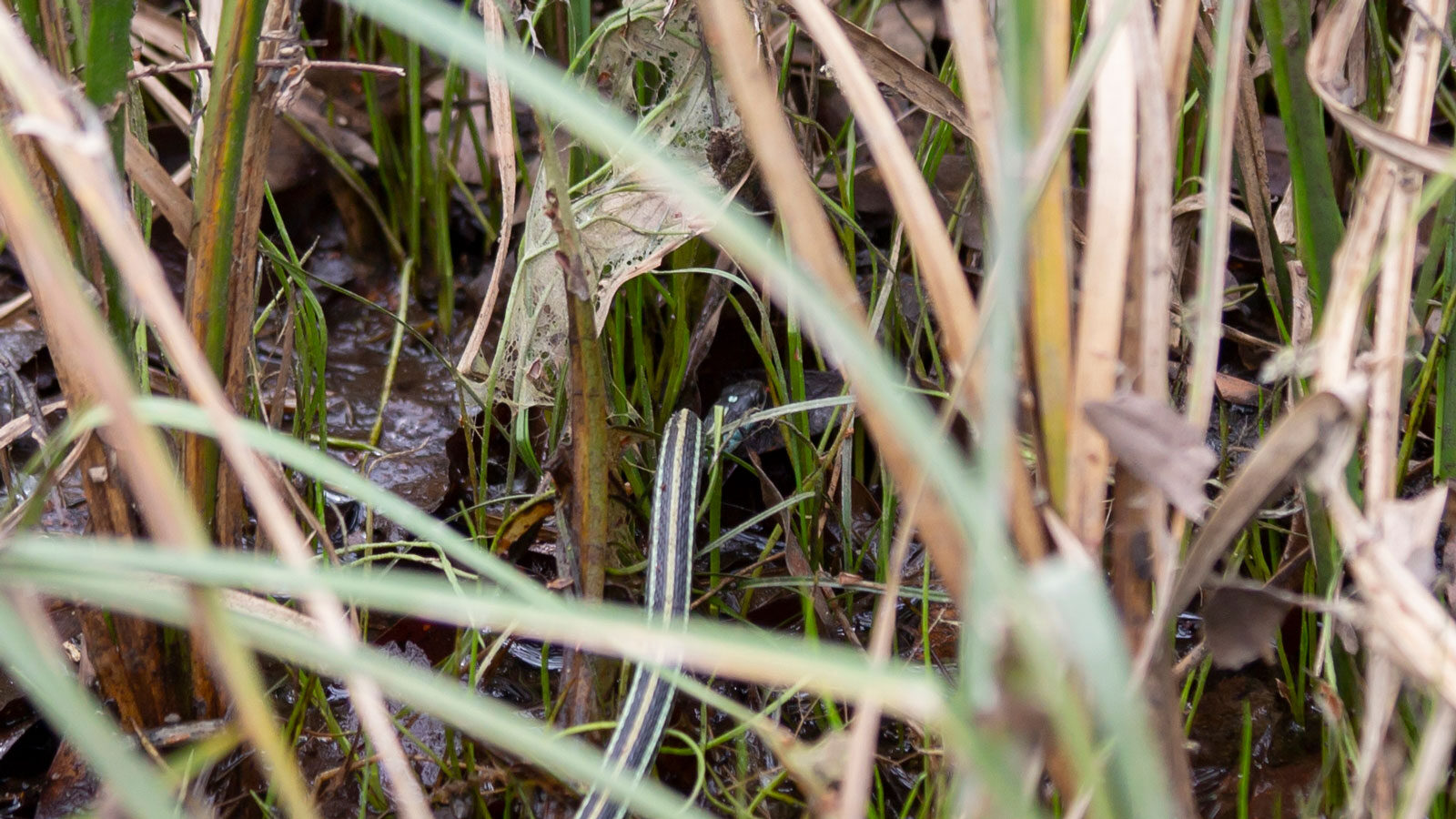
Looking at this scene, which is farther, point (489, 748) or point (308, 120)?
point (308, 120)

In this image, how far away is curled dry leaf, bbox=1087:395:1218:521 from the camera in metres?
0.54

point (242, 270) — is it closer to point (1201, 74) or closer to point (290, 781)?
point (290, 781)

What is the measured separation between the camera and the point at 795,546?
42.3 inches

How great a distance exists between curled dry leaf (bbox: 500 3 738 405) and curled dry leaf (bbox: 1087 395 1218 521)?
588mm

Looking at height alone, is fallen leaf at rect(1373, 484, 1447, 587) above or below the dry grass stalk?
below

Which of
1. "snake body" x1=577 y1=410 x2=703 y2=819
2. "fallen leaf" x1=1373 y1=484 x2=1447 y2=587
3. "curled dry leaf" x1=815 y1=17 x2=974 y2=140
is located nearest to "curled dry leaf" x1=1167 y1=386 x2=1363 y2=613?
"fallen leaf" x1=1373 y1=484 x2=1447 y2=587

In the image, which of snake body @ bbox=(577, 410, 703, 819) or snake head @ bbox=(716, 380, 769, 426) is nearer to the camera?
snake body @ bbox=(577, 410, 703, 819)

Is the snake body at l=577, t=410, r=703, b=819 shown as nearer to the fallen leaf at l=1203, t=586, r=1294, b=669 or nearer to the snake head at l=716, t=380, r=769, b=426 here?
the snake head at l=716, t=380, r=769, b=426

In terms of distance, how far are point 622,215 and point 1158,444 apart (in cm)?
68

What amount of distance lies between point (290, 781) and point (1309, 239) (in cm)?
70

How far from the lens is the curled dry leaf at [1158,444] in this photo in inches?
21.3

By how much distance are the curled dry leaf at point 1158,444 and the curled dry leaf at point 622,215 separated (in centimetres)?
59

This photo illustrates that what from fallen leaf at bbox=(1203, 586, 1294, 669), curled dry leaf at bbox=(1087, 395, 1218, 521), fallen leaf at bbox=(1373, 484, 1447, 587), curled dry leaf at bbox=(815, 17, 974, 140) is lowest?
fallen leaf at bbox=(1203, 586, 1294, 669)

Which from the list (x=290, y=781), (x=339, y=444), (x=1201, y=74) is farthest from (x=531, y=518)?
(x=1201, y=74)
